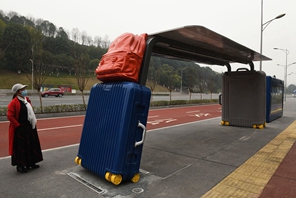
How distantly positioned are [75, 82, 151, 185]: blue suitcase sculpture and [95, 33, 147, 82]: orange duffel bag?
18 cm

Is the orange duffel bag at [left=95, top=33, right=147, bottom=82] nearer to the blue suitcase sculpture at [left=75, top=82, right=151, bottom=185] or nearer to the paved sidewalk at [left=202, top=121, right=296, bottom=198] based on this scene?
the blue suitcase sculpture at [left=75, top=82, right=151, bottom=185]

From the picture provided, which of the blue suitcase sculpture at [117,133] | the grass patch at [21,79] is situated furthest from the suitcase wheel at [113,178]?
the grass patch at [21,79]

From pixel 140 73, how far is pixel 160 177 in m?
1.98

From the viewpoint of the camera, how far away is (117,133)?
3650mm

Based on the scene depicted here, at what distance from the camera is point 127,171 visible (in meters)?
3.66

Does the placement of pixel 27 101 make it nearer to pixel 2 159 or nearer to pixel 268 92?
pixel 2 159

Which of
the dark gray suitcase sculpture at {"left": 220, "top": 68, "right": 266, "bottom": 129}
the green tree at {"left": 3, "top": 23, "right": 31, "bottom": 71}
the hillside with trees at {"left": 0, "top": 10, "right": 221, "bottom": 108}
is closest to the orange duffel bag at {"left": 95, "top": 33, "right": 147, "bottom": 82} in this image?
the dark gray suitcase sculpture at {"left": 220, "top": 68, "right": 266, "bottom": 129}

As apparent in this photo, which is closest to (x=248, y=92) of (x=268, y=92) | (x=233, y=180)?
(x=268, y=92)

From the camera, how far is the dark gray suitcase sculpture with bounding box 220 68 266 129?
9086 mm

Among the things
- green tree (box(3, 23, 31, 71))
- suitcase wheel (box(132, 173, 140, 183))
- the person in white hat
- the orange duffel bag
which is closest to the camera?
suitcase wheel (box(132, 173, 140, 183))

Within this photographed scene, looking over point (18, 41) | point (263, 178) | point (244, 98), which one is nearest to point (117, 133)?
point (263, 178)

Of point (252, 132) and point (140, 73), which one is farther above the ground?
point (140, 73)

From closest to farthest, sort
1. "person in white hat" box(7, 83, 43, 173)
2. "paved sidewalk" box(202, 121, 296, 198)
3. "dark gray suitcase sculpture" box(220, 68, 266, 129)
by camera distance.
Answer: "paved sidewalk" box(202, 121, 296, 198)
"person in white hat" box(7, 83, 43, 173)
"dark gray suitcase sculpture" box(220, 68, 266, 129)

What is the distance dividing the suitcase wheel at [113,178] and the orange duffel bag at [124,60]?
165 cm
